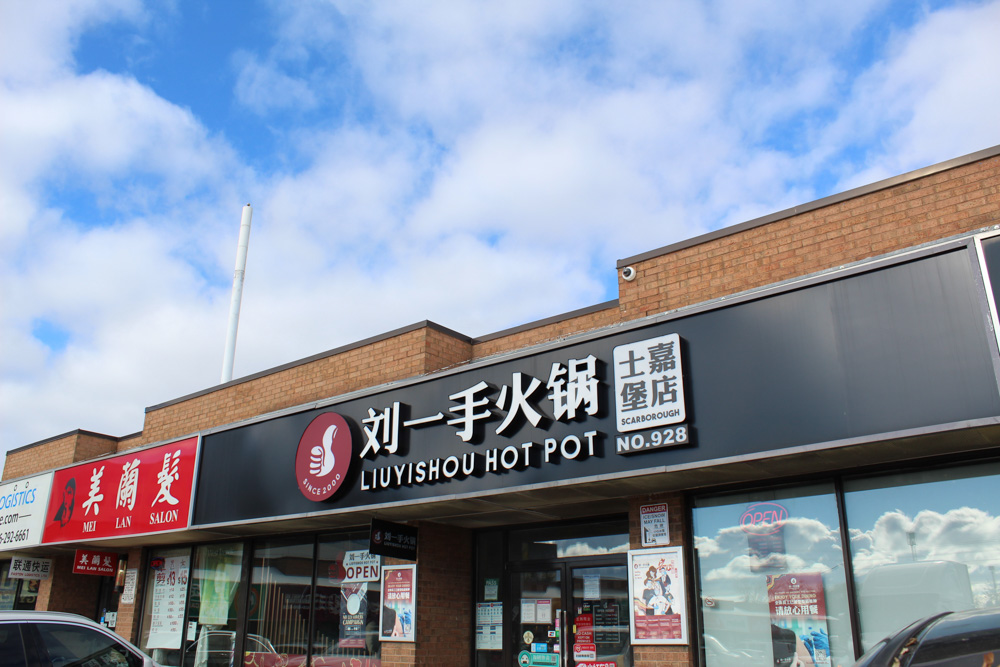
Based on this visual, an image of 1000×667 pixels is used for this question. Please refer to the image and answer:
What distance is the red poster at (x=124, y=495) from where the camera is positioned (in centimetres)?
1285

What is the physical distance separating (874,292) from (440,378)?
16.5ft

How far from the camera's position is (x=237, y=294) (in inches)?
911

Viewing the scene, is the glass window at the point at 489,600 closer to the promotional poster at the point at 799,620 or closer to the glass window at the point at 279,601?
the glass window at the point at 279,601

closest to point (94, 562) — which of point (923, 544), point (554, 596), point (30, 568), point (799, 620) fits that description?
point (30, 568)

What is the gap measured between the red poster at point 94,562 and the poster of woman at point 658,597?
11720mm

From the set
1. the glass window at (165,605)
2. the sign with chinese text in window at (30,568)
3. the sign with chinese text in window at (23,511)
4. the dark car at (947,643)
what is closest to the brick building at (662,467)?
the glass window at (165,605)

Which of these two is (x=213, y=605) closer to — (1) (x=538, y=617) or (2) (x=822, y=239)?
(1) (x=538, y=617)

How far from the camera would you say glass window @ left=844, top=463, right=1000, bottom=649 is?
6.65 meters

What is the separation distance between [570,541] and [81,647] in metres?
5.60

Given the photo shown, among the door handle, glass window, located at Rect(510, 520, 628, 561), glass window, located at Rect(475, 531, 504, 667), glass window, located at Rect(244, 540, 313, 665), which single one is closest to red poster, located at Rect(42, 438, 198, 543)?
glass window, located at Rect(244, 540, 313, 665)

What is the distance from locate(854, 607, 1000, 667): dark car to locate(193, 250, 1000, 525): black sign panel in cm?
291

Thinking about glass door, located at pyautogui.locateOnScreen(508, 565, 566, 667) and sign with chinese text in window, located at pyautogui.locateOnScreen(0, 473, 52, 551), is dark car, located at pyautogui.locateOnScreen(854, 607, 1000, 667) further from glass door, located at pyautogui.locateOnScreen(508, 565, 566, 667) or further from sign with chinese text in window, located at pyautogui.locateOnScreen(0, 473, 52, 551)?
sign with chinese text in window, located at pyautogui.locateOnScreen(0, 473, 52, 551)

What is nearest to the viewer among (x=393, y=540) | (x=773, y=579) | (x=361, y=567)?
(x=773, y=579)

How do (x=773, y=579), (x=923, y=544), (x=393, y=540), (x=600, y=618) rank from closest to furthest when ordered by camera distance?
1. (x=923, y=544)
2. (x=773, y=579)
3. (x=600, y=618)
4. (x=393, y=540)
